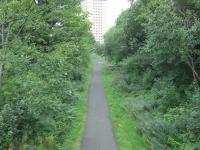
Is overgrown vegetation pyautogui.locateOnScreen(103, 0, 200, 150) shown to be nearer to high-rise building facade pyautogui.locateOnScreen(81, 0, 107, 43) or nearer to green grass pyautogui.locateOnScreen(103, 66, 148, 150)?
green grass pyautogui.locateOnScreen(103, 66, 148, 150)

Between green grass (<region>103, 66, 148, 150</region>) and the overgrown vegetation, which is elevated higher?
the overgrown vegetation

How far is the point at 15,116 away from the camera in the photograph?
493 inches

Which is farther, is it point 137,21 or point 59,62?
point 137,21

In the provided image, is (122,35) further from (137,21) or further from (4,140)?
(4,140)

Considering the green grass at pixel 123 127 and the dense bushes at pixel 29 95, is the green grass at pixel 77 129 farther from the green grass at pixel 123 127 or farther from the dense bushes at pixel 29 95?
the green grass at pixel 123 127

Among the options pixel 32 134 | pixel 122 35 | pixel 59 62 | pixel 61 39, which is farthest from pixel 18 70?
pixel 122 35

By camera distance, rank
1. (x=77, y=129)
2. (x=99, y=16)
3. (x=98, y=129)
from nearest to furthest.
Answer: (x=77, y=129), (x=98, y=129), (x=99, y=16)

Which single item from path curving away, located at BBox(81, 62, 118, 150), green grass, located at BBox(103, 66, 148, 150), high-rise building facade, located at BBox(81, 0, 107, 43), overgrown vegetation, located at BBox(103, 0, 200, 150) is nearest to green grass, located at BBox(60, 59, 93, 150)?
path curving away, located at BBox(81, 62, 118, 150)

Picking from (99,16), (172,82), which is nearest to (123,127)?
(172,82)

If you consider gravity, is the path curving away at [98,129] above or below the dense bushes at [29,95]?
below

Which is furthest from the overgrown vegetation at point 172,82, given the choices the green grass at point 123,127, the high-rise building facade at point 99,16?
the high-rise building facade at point 99,16

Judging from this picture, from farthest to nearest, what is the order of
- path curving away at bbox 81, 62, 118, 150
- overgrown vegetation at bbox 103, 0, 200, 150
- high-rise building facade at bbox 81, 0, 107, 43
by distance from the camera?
high-rise building facade at bbox 81, 0, 107, 43
path curving away at bbox 81, 62, 118, 150
overgrown vegetation at bbox 103, 0, 200, 150

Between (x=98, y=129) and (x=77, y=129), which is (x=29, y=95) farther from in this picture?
(x=98, y=129)

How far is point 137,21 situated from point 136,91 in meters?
7.96
